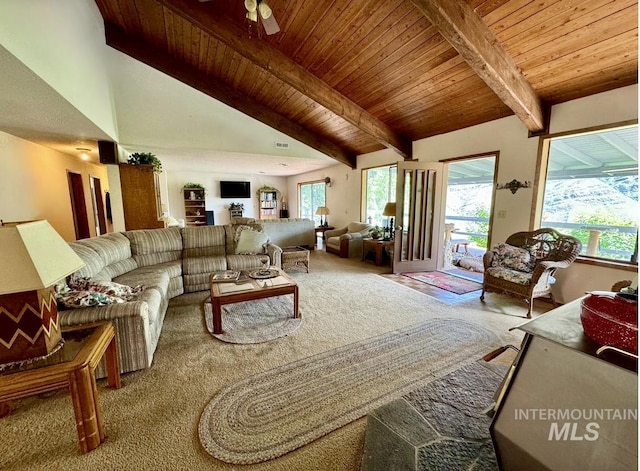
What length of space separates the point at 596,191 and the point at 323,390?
450cm

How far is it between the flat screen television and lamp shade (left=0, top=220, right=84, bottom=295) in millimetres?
8459

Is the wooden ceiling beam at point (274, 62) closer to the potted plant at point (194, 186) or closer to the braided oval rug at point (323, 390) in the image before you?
the braided oval rug at point (323, 390)

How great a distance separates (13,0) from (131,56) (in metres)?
3.17

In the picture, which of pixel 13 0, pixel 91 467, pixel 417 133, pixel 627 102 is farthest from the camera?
pixel 417 133

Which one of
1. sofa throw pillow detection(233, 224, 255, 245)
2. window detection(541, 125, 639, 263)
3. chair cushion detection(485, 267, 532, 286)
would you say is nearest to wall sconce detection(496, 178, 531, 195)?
window detection(541, 125, 639, 263)

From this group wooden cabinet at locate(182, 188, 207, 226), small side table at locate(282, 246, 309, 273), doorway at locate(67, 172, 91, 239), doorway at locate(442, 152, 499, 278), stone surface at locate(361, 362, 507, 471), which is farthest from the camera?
wooden cabinet at locate(182, 188, 207, 226)

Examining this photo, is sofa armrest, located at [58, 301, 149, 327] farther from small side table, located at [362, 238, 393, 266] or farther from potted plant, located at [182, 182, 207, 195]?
potted plant, located at [182, 182, 207, 195]

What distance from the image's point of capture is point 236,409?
159 cm

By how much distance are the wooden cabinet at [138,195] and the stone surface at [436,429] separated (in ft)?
16.5

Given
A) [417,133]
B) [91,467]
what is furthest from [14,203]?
[417,133]

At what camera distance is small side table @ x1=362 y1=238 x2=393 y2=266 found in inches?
199

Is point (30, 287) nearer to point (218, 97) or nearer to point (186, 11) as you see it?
point (186, 11)

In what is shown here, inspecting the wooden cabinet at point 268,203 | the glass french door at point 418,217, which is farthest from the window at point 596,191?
the wooden cabinet at point 268,203

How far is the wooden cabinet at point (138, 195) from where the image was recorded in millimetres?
4641
